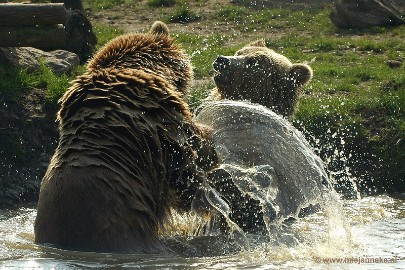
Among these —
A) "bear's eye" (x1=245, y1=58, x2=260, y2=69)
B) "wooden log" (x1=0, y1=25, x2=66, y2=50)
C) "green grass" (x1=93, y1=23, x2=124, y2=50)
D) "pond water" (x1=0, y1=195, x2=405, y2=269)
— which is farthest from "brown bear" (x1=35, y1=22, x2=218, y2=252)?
"green grass" (x1=93, y1=23, x2=124, y2=50)

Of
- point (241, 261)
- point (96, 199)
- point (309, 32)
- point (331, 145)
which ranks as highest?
point (309, 32)

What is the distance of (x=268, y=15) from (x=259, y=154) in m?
Answer: 8.71

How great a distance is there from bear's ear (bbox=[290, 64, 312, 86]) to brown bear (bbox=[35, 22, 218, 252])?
6.41 feet

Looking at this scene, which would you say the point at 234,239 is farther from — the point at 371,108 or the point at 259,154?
the point at 371,108

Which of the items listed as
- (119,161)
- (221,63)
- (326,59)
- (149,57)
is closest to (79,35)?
(326,59)

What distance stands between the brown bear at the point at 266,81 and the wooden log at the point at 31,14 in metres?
3.05

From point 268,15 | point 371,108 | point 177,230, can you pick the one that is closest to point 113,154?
point 177,230

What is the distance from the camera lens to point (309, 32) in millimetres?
15664

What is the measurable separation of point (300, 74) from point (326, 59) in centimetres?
484

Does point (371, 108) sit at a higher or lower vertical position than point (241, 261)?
higher

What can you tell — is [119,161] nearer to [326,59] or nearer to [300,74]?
[300,74]

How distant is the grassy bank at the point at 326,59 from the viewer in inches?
409

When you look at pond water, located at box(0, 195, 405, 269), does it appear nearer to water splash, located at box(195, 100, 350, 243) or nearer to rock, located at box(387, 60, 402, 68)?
water splash, located at box(195, 100, 350, 243)

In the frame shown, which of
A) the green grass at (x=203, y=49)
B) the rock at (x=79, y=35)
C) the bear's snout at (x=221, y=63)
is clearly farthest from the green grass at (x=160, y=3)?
the bear's snout at (x=221, y=63)
